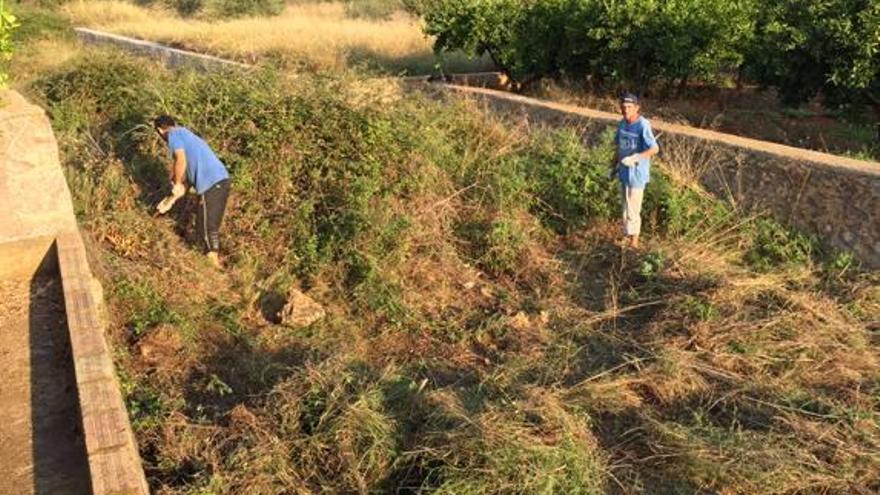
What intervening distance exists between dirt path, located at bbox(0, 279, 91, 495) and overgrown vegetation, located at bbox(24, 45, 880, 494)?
0.42 meters

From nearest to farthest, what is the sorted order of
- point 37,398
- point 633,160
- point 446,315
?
point 37,398 < point 446,315 < point 633,160

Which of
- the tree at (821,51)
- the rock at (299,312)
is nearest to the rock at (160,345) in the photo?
the rock at (299,312)

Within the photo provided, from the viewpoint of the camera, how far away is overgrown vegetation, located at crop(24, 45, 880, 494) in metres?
3.92

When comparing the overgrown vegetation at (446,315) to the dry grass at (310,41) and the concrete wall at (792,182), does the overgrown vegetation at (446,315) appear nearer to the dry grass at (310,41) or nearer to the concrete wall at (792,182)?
the concrete wall at (792,182)

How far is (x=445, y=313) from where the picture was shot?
20.1 feet

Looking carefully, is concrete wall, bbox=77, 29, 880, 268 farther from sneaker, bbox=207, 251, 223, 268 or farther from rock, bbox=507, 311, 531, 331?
sneaker, bbox=207, 251, 223, 268

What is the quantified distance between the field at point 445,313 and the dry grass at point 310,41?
4575mm

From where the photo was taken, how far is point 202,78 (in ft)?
27.1

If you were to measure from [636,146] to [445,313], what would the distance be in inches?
90.9

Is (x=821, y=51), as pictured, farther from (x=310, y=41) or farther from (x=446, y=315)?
(x=310, y=41)

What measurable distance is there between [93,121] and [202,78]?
198 cm

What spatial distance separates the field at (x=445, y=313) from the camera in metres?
3.92

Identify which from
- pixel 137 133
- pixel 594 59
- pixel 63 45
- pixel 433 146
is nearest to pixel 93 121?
pixel 137 133

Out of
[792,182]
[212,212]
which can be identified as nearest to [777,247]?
[792,182]
